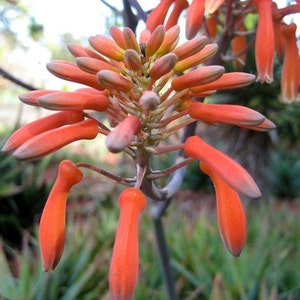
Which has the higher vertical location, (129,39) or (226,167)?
(129,39)

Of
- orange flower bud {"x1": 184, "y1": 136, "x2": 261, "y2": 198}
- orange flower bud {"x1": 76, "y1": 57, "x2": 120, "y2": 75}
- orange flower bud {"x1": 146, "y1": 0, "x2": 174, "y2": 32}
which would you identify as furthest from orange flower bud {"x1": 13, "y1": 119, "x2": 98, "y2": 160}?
orange flower bud {"x1": 146, "y1": 0, "x2": 174, "y2": 32}

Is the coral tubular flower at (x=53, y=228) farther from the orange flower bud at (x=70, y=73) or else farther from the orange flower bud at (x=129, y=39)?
the orange flower bud at (x=129, y=39)

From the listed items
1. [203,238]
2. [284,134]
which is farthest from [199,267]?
[284,134]

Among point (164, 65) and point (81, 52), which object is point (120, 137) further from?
point (81, 52)

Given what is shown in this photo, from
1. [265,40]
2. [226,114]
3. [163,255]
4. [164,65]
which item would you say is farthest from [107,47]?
[163,255]

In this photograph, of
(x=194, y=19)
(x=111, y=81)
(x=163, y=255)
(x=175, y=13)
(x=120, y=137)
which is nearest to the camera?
(x=120, y=137)

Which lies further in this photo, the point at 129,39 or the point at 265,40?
the point at 265,40

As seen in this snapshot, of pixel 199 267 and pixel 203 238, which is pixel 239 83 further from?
pixel 203 238
